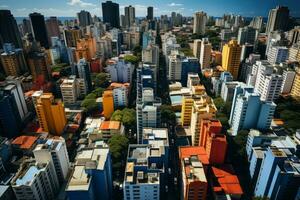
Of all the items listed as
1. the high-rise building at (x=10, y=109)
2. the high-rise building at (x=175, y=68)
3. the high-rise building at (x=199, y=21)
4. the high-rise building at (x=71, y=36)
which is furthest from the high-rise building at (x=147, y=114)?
the high-rise building at (x=199, y=21)

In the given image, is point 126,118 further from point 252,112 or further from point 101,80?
point 101,80

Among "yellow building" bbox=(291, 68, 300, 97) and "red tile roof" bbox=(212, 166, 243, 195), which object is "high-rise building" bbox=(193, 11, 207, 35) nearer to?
"yellow building" bbox=(291, 68, 300, 97)

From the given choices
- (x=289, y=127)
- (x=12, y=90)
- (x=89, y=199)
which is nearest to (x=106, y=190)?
(x=89, y=199)

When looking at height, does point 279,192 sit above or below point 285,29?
below

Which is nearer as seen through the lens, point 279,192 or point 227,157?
point 279,192

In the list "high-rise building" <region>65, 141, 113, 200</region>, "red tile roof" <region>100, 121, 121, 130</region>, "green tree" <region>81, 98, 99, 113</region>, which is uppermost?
"high-rise building" <region>65, 141, 113, 200</region>

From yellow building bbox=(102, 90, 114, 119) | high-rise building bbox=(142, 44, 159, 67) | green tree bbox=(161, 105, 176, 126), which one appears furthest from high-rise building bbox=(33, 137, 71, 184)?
high-rise building bbox=(142, 44, 159, 67)

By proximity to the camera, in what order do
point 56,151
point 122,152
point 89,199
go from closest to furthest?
point 89,199, point 56,151, point 122,152

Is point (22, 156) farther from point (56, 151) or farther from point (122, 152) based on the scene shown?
point (122, 152)
